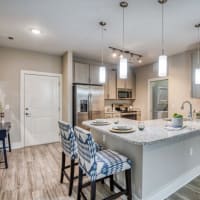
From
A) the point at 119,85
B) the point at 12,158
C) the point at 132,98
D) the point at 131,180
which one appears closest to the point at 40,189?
the point at 131,180

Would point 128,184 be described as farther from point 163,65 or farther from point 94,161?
point 163,65

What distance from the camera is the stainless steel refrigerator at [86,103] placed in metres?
4.27

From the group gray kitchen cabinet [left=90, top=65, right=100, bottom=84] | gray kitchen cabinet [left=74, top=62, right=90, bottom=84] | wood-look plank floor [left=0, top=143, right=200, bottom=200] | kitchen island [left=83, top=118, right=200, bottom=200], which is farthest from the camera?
gray kitchen cabinet [left=90, top=65, right=100, bottom=84]

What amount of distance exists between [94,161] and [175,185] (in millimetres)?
1444

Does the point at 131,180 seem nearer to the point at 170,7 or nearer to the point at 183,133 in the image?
the point at 183,133

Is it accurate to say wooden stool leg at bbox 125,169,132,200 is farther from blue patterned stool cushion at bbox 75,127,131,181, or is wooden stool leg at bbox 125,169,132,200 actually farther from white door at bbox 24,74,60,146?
white door at bbox 24,74,60,146

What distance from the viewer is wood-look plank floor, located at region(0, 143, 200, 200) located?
2.12m

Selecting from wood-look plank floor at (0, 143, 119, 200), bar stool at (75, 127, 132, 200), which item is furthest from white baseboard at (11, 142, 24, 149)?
bar stool at (75, 127, 132, 200)

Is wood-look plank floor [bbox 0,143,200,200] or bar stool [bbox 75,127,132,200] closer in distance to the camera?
bar stool [bbox 75,127,132,200]

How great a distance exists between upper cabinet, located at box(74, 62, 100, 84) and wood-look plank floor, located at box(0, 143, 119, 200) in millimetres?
2184

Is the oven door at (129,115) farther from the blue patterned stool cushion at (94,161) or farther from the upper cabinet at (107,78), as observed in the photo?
the blue patterned stool cushion at (94,161)

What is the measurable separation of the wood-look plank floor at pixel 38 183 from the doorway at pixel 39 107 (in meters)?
0.91

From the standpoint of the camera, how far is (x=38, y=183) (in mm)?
2443

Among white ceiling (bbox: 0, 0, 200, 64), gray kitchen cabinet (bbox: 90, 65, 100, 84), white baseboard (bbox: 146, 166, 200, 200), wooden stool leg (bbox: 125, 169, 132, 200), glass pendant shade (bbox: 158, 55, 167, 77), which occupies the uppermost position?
white ceiling (bbox: 0, 0, 200, 64)
